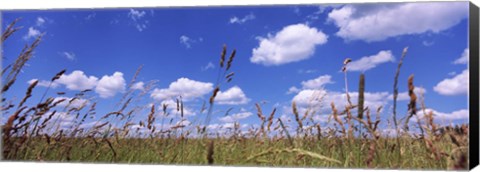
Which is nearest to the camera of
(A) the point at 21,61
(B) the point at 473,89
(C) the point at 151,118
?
(B) the point at 473,89

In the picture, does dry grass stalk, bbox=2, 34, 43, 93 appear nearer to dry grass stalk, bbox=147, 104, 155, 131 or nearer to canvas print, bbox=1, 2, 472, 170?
canvas print, bbox=1, 2, 472, 170

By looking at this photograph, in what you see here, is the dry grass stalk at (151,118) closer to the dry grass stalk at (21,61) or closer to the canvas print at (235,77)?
the canvas print at (235,77)

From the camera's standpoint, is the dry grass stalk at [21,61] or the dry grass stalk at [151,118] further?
the dry grass stalk at [151,118]

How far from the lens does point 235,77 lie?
4.78 metres

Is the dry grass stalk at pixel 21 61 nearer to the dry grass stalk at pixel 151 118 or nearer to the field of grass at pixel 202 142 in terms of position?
the field of grass at pixel 202 142

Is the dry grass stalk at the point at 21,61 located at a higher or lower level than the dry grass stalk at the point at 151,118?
higher

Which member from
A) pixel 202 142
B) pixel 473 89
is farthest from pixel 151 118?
pixel 473 89

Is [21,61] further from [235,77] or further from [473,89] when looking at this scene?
[473,89]

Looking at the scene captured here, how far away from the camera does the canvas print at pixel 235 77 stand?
14.2 ft

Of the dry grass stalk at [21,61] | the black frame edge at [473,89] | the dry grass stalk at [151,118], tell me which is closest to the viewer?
the black frame edge at [473,89]

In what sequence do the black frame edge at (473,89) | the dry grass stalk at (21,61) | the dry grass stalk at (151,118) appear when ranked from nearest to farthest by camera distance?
1. the black frame edge at (473,89)
2. the dry grass stalk at (21,61)
3. the dry grass stalk at (151,118)

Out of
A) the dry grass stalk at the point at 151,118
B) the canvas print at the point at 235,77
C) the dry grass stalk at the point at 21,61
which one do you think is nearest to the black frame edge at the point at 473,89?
the canvas print at the point at 235,77

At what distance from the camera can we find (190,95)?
16.0 feet

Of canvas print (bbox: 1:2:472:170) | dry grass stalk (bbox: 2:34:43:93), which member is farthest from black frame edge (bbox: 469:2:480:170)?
dry grass stalk (bbox: 2:34:43:93)
